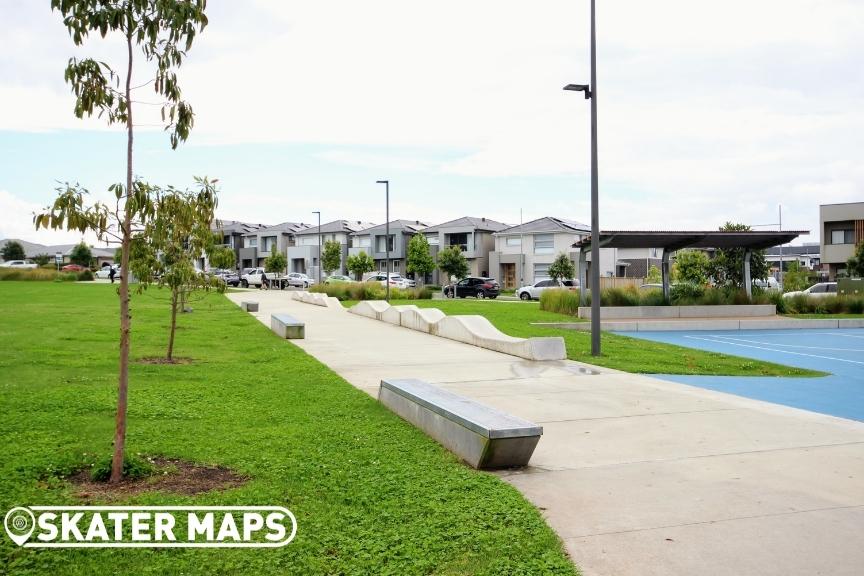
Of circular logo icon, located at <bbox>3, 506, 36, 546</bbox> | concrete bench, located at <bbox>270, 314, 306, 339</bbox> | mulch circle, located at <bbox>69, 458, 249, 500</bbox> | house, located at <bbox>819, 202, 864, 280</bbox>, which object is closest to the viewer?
circular logo icon, located at <bbox>3, 506, 36, 546</bbox>

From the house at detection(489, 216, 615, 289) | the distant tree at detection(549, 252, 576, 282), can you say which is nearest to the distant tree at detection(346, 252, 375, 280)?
the house at detection(489, 216, 615, 289)

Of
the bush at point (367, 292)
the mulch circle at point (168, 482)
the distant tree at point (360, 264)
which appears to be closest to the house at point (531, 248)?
the distant tree at point (360, 264)

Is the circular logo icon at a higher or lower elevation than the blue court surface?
higher

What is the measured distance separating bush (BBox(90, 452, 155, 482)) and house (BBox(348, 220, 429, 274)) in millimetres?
78378

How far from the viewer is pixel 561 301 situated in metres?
28.5

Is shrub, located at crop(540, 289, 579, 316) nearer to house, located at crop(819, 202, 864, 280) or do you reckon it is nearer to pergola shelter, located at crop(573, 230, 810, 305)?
pergola shelter, located at crop(573, 230, 810, 305)

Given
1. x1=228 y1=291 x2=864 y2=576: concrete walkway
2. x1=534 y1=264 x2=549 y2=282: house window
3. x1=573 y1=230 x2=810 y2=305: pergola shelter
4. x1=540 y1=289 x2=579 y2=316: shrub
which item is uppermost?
x1=573 y1=230 x2=810 y2=305: pergola shelter

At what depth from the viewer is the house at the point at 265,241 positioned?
4073 inches

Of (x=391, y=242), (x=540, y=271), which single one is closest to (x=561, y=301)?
(x=540, y=271)

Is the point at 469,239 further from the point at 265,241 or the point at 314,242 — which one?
the point at 265,241

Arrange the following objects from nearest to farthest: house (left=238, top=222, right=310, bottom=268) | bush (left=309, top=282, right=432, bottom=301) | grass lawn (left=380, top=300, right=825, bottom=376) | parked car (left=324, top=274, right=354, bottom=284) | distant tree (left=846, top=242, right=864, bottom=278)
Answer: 1. grass lawn (left=380, top=300, right=825, bottom=376)
2. bush (left=309, top=282, right=432, bottom=301)
3. distant tree (left=846, top=242, right=864, bottom=278)
4. parked car (left=324, top=274, right=354, bottom=284)
5. house (left=238, top=222, right=310, bottom=268)

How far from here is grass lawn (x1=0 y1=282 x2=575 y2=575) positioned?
4.19 metres

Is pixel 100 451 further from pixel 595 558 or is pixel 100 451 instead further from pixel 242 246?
pixel 242 246

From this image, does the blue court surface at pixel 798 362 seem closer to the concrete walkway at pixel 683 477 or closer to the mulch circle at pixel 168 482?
the concrete walkway at pixel 683 477
